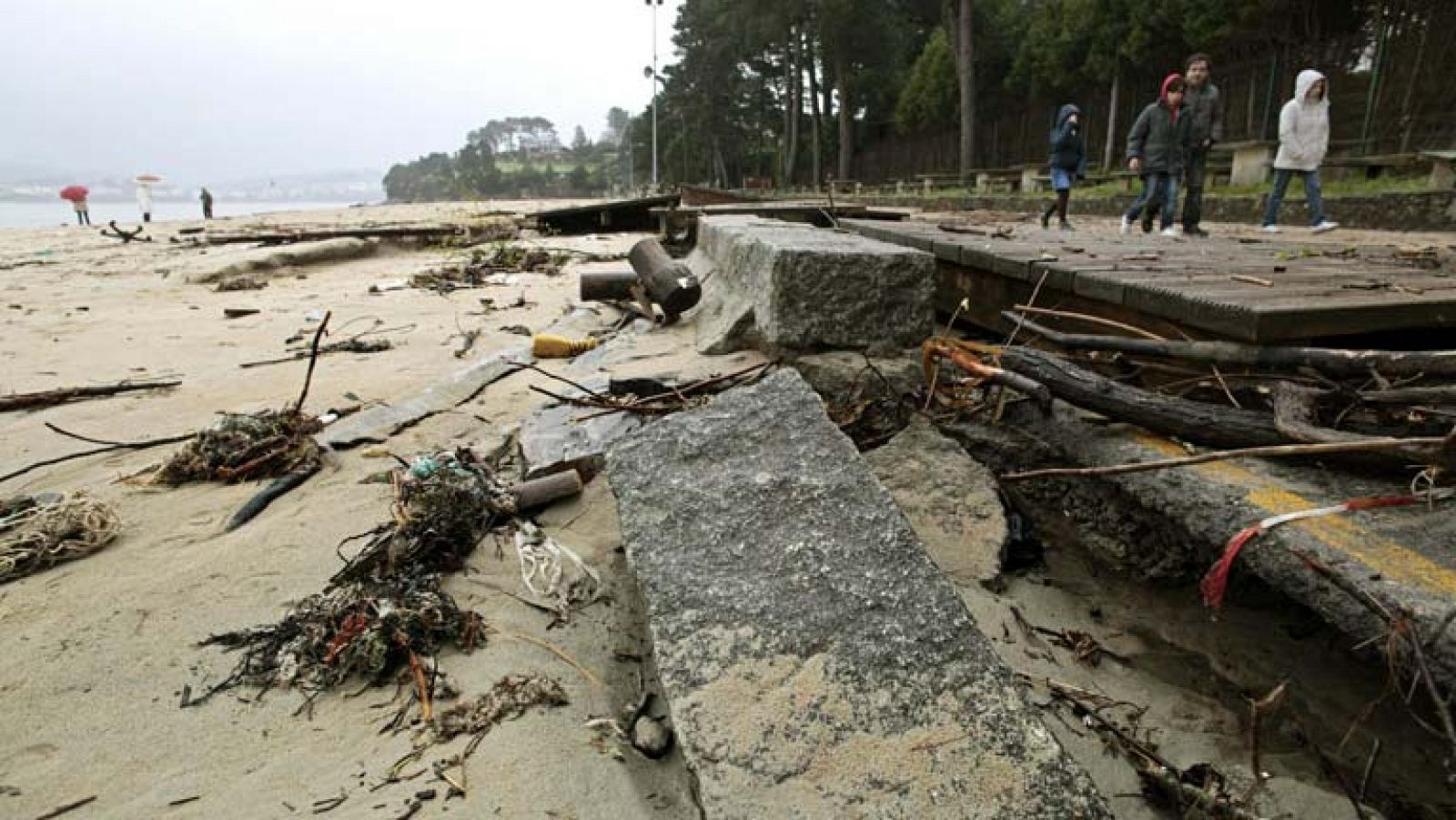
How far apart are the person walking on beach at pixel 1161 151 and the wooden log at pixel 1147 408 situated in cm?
564

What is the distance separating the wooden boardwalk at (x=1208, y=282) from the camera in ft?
7.98

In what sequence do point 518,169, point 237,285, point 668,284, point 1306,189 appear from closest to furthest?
1. point 668,284
2. point 1306,189
3. point 237,285
4. point 518,169

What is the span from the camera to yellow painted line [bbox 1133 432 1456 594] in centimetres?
145

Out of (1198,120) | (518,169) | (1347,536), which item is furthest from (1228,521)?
(518,169)

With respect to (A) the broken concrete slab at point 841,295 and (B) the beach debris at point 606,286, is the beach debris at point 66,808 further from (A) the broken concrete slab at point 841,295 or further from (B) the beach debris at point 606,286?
(B) the beach debris at point 606,286

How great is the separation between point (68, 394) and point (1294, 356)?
223 inches

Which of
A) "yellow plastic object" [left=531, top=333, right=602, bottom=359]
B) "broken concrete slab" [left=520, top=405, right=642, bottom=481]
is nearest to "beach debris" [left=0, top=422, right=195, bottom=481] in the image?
"broken concrete slab" [left=520, top=405, right=642, bottom=481]

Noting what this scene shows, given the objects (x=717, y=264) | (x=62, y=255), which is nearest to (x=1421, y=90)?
(x=717, y=264)

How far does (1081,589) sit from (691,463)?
1.25 m

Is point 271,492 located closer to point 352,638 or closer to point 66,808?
point 352,638

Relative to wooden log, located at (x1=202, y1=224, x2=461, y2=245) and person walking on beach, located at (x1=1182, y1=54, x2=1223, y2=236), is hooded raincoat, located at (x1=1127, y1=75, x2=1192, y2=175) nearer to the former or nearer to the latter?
person walking on beach, located at (x1=1182, y1=54, x2=1223, y2=236)

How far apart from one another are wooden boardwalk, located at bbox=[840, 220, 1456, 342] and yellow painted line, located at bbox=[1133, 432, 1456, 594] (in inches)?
28.2

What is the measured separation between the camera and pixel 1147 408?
88.4 inches

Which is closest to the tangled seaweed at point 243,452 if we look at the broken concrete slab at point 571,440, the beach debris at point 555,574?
the broken concrete slab at point 571,440
